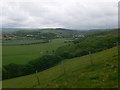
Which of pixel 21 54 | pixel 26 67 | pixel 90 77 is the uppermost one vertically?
pixel 90 77

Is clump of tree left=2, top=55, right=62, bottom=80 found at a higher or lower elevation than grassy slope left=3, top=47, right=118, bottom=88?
lower

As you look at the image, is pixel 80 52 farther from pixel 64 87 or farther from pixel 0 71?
pixel 64 87

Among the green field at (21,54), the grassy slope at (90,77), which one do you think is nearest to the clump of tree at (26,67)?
the green field at (21,54)

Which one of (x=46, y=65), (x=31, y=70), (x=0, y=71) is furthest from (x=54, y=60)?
(x=0, y=71)

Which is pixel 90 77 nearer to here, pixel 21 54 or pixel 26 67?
pixel 26 67

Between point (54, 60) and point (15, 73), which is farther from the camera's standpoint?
point (54, 60)

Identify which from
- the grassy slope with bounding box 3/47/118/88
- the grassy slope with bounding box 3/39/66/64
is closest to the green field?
the grassy slope with bounding box 3/39/66/64

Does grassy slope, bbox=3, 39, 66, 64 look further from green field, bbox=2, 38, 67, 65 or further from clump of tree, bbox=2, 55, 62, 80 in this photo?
clump of tree, bbox=2, 55, 62, 80

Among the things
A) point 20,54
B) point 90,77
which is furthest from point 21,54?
point 90,77

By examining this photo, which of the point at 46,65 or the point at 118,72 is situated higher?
the point at 118,72

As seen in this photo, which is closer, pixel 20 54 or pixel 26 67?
pixel 26 67

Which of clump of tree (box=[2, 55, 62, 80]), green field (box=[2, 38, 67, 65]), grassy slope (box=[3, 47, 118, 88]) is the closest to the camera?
grassy slope (box=[3, 47, 118, 88])
